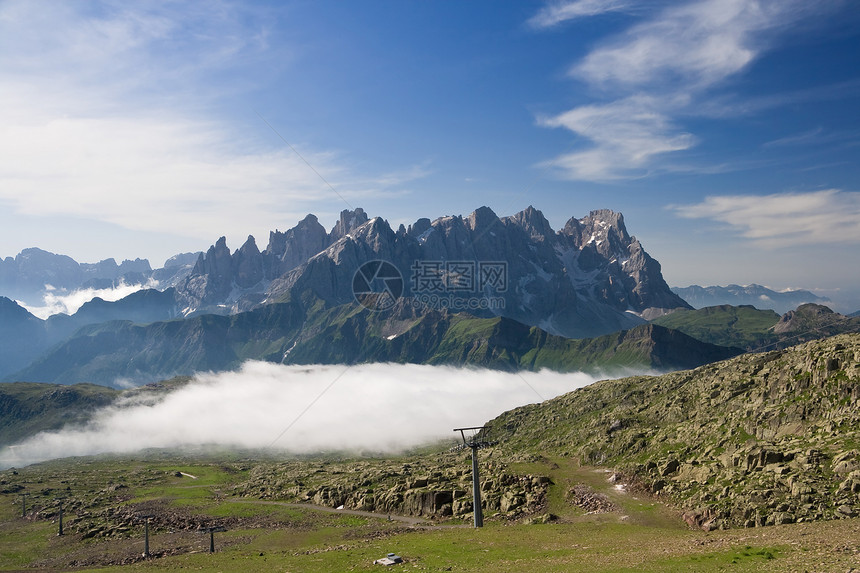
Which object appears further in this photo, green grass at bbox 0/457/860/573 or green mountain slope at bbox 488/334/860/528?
green mountain slope at bbox 488/334/860/528

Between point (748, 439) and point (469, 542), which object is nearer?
point (469, 542)

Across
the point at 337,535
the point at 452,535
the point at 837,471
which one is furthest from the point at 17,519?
the point at 837,471

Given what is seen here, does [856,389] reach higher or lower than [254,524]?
higher

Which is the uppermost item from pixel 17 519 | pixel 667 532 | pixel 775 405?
pixel 775 405

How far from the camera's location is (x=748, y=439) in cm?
9456

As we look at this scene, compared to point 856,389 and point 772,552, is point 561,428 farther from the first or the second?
point 772,552

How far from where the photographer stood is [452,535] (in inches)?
3177

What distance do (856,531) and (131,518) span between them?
→ 14188 centimetres

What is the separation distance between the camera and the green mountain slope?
227 feet

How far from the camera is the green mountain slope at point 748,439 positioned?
227 ft

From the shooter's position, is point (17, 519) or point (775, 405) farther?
point (17, 519)

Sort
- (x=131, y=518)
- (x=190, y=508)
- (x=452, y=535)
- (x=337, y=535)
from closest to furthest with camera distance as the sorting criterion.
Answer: (x=452, y=535)
(x=337, y=535)
(x=131, y=518)
(x=190, y=508)

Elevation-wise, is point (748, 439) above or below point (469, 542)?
above

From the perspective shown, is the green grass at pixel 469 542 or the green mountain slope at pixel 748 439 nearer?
the green grass at pixel 469 542
